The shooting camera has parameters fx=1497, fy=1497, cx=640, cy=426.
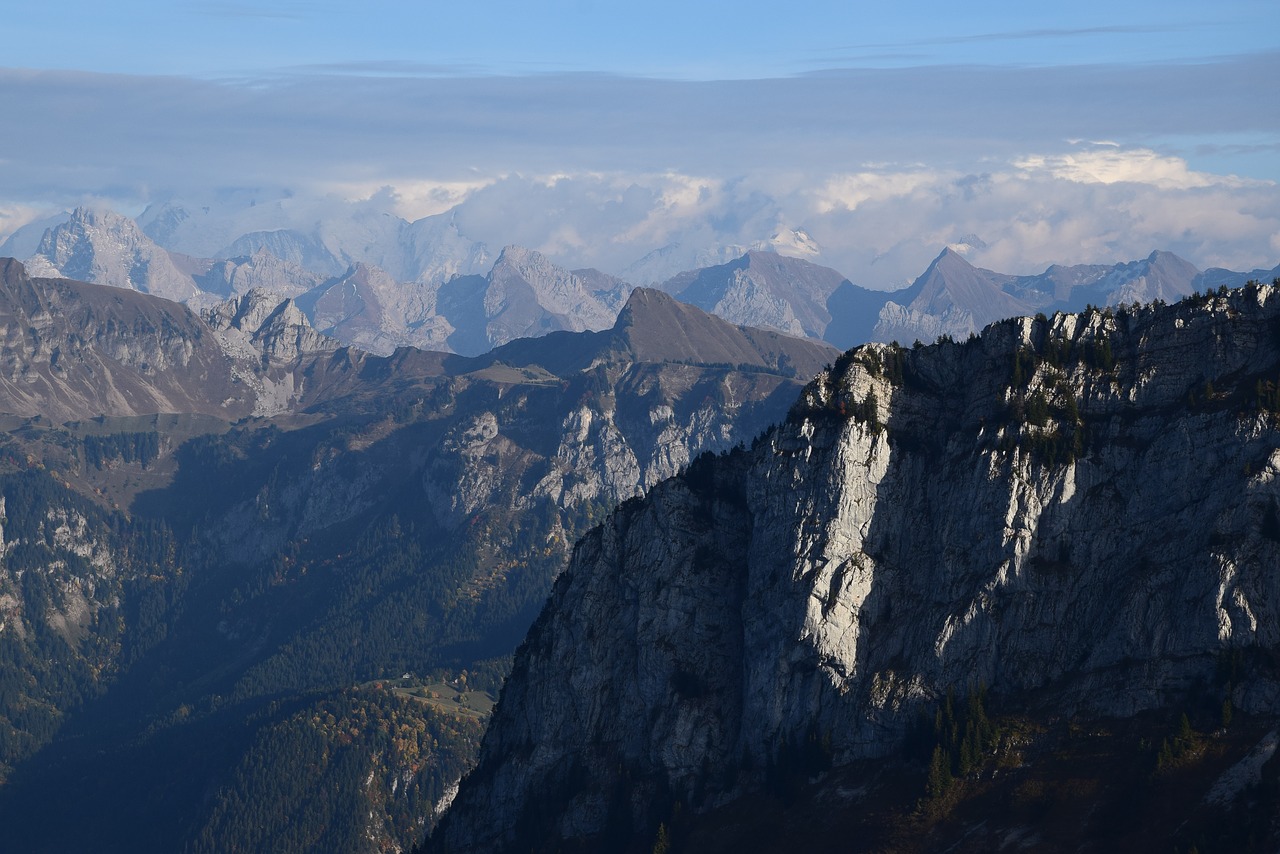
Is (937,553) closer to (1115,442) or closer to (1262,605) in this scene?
(1115,442)

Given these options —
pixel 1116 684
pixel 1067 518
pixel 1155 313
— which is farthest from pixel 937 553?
pixel 1155 313

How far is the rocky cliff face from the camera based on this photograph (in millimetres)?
163500

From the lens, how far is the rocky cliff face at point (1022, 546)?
164m

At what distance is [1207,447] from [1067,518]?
17739 millimetres

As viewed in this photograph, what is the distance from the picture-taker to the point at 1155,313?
620ft

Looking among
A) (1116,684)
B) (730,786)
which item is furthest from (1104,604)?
(730,786)

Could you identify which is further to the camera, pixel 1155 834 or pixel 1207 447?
pixel 1207 447

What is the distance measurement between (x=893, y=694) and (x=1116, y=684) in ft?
85.5

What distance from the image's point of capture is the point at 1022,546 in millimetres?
177375

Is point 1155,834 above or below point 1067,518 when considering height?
below

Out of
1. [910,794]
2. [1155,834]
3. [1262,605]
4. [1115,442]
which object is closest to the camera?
[1155,834]

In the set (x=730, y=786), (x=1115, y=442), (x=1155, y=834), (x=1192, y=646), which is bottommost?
(x=730, y=786)

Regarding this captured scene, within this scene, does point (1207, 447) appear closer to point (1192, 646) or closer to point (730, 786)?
point (1192, 646)

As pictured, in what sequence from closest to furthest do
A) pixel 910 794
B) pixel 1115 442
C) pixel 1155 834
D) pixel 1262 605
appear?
pixel 1155 834, pixel 1262 605, pixel 910 794, pixel 1115 442
